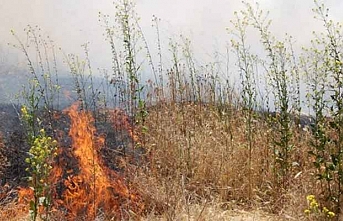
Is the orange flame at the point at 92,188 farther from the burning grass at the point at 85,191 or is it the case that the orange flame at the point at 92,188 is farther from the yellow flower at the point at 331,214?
the yellow flower at the point at 331,214

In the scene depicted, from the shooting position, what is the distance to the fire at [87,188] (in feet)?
14.6

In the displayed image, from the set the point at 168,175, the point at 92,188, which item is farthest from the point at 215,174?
the point at 92,188

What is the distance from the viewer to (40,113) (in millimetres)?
7078

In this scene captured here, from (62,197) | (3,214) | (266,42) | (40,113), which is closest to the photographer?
(3,214)

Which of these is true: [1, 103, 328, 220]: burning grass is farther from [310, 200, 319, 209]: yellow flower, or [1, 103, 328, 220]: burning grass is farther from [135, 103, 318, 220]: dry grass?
[310, 200, 319, 209]: yellow flower

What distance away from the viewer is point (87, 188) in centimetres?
466

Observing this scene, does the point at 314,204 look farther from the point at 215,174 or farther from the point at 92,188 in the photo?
the point at 92,188

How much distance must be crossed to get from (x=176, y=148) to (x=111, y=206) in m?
1.58

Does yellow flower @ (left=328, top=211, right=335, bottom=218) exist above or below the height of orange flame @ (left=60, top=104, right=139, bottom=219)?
below

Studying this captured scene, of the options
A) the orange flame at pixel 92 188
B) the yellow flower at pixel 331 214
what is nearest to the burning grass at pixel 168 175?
the orange flame at pixel 92 188

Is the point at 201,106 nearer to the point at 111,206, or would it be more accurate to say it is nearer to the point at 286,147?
the point at 286,147

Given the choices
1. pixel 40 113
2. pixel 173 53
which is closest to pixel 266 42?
pixel 173 53

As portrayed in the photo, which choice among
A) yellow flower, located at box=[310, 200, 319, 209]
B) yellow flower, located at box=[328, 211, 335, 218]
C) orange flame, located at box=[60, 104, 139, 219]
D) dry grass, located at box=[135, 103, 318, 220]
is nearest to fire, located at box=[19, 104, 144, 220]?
orange flame, located at box=[60, 104, 139, 219]

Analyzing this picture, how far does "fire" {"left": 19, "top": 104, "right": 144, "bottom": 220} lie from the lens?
175 inches
